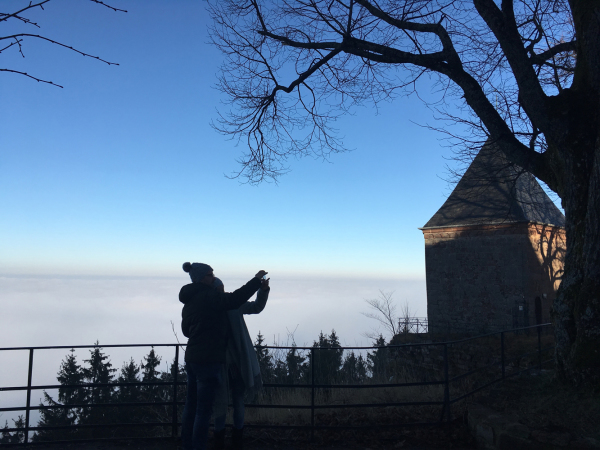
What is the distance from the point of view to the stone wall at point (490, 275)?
21.0 metres

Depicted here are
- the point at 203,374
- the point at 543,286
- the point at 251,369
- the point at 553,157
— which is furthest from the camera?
the point at 543,286

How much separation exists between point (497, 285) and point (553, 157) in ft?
54.3

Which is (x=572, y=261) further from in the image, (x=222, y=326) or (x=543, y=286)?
(x=543, y=286)

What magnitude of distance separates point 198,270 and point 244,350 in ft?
3.14

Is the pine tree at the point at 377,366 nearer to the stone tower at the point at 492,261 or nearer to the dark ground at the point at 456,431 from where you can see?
the dark ground at the point at 456,431

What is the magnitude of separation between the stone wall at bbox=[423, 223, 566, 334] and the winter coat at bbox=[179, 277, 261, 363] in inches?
773

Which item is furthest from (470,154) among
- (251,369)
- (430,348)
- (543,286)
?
(543,286)

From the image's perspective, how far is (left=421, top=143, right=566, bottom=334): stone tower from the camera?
21.1 metres

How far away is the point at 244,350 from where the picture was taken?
4570 mm

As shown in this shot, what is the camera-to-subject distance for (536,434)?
4430 millimetres

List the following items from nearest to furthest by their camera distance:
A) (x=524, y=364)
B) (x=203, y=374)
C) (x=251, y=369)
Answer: (x=203, y=374) → (x=251, y=369) → (x=524, y=364)

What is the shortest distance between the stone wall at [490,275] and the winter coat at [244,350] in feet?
62.8

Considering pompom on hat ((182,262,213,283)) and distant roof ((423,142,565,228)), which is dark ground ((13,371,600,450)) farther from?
distant roof ((423,142,565,228))

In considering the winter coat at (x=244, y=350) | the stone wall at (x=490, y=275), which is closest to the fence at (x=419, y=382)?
the winter coat at (x=244, y=350)
